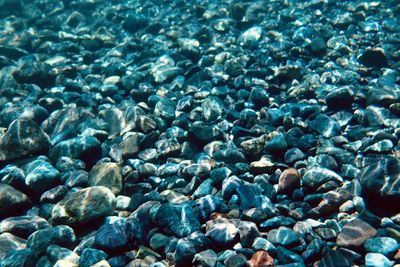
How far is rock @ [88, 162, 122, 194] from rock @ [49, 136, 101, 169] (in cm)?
42

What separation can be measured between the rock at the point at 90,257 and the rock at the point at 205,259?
0.88 metres

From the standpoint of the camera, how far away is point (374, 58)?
19.8 ft

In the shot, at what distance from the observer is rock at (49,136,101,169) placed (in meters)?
4.78

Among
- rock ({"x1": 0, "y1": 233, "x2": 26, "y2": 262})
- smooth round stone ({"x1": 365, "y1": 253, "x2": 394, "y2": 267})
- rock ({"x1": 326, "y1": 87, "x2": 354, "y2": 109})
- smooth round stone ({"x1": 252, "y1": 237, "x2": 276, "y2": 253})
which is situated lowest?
rock ({"x1": 0, "y1": 233, "x2": 26, "y2": 262})

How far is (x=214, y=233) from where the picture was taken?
3.32 m

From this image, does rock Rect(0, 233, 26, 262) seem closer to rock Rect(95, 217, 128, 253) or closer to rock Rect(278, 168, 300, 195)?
rock Rect(95, 217, 128, 253)

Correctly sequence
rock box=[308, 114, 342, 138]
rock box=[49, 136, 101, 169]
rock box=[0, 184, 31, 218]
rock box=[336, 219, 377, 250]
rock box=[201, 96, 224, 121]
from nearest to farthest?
rock box=[336, 219, 377, 250]
rock box=[0, 184, 31, 218]
rock box=[308, 114, 342, 138]
rock box=[49, 136, 101, 169]
rock box=[201, 96, 224, 121]

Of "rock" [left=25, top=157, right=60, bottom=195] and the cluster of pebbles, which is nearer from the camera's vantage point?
the cluster of pebbles

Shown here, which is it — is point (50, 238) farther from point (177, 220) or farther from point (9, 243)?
point (177, 220)

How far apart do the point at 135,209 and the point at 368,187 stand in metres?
2.41

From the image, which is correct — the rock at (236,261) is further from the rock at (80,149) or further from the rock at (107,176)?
the rock at (80,149)

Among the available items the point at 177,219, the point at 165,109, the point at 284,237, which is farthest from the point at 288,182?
the point at 165,109

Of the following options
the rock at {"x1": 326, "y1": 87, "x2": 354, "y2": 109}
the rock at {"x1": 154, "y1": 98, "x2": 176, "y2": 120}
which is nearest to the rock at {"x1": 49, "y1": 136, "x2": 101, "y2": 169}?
the rock at {"x1": 154, "y1": 98, "x2": 176, "y2": 120}

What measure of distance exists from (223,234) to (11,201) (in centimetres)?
245
